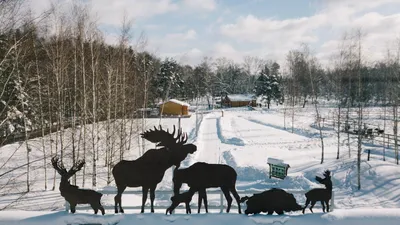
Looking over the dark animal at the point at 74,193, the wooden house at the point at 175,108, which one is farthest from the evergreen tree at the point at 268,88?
the dark animal at the point at 74,193

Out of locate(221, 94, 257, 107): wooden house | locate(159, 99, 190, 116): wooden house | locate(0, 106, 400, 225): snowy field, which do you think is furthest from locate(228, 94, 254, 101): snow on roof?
locate(0, 106, 400, 225): snowy field

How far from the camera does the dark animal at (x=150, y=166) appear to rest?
6.29 metres

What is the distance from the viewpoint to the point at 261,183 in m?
14.6

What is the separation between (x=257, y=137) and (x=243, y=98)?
3475cm

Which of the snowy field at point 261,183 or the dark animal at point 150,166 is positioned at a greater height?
the dark animal at point 150,166

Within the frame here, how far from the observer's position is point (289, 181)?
46.9 feet

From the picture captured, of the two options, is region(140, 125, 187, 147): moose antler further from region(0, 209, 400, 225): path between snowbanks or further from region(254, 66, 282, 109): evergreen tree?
region(254, 66, 282, 109): evergreen tree

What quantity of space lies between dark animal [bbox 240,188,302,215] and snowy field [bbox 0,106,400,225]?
0.51ft

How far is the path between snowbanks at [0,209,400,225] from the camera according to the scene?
609 cm

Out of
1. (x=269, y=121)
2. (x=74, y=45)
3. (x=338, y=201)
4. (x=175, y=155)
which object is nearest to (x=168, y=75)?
(x=269, y=121)

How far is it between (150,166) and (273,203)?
9.19 ft

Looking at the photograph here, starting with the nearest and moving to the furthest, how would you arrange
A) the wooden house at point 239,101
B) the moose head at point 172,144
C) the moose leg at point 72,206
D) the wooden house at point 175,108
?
the moose leg at point 72,206
the moose head at point 172,144
the wooden house at point 175,108
the wooden house at point 239,101

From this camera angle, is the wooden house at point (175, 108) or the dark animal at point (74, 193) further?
the wooden house at point (175, 108)

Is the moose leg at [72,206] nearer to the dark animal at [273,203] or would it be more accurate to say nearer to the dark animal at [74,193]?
the dark animal at [74,193]
